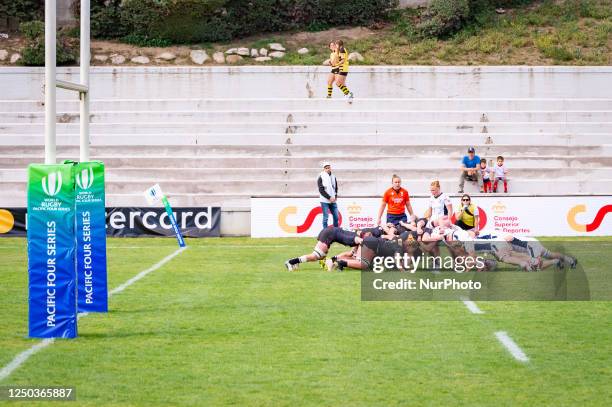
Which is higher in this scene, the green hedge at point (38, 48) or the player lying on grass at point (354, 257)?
the green hedge at point (38, 48)

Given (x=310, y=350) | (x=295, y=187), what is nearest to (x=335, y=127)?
(x=295, y=187)

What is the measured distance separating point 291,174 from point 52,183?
2318 cm

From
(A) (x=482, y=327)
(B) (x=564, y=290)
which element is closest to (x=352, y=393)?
(A) (x=482, y=327)

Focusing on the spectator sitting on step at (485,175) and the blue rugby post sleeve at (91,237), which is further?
the spectator sitting on step at (485,175)

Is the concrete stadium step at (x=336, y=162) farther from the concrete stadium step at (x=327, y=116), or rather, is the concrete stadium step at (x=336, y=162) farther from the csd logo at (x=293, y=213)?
the csd logo at (x=293, y=213)

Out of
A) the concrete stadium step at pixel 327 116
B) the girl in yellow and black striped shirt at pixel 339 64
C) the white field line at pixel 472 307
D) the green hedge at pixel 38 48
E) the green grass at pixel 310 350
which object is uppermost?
the green hedge at pixel 38 48

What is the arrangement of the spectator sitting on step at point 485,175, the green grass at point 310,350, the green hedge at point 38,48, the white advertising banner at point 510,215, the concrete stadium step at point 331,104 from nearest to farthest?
the green grass at point 310,350 → the white advertising banner at point 510,215 → the spectator sitting on step at point 485,175 → the concrete stadium step at point 331,104 → the green hedge at point 38,48

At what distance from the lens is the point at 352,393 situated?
344 inches

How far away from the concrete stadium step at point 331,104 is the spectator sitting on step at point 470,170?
5.34 meters

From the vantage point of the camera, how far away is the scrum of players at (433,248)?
18.7 m

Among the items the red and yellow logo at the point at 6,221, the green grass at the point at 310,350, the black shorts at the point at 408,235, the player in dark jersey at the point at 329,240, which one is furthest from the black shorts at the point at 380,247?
the red and yellow logo at the point at 6,221

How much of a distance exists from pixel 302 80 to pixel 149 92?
19.0 ft

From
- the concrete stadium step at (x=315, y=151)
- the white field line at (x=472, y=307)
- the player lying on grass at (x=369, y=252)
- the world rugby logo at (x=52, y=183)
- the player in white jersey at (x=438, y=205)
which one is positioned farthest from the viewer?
the concrete stadium step at (x=315, y=151)

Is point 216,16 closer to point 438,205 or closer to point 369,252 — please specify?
point 438,205
